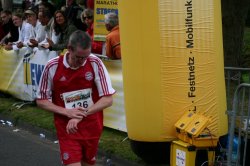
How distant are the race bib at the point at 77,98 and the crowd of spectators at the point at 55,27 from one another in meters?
3.72

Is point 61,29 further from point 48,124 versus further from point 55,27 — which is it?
point 48,124

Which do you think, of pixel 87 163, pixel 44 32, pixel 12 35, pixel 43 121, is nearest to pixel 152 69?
pixel 87 163

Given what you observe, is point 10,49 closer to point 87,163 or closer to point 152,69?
point 152,69

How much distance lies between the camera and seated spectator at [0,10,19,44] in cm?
1459

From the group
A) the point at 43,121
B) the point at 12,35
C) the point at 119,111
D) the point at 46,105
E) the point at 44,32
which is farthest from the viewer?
the point at 12,35

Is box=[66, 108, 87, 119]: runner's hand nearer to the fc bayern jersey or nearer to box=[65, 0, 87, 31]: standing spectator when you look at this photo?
the fc bayern jersey

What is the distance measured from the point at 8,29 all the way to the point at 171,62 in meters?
9.47

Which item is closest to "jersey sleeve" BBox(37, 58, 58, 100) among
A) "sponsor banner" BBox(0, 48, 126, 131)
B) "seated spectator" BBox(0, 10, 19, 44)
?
"sponsor banner" BBox(0, 48, 126, 131)

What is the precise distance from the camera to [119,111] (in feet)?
30.1

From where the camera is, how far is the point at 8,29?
15.4 m

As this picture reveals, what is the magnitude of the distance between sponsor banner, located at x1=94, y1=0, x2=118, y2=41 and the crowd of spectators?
0.19 metres

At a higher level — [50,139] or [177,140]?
[177,140]

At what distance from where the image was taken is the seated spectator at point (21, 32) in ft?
41.5

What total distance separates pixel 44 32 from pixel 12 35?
2.48 m
